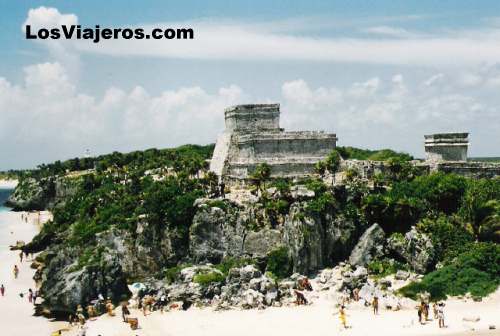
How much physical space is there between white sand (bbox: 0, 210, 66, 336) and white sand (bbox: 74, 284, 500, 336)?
3607 mm

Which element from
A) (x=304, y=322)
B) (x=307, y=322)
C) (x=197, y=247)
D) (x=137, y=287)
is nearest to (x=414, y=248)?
(x=307, y=322)

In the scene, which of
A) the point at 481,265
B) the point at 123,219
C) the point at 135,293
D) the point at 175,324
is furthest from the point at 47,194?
the point at 481,265

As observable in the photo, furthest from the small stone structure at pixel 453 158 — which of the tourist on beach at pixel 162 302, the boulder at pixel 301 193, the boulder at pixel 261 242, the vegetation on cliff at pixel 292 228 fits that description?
the tourist on beach at pixel 162 302

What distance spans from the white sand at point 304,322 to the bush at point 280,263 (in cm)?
507

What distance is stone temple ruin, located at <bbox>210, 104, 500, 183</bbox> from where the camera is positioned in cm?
4828

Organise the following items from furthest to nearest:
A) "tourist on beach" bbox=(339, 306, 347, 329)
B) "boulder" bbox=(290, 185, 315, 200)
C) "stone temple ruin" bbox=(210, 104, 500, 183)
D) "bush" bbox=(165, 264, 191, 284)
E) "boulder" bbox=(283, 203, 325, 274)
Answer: "stone temple ruin" bbox=(210, 104, 500, 183), "boulder" bbox=(290, 185, 315, 200), "bush" bbox=(165, 264, 191, 284), "boulder" bbox=(283, 203, 325, 274), "tourist on beach" bbox=(339, 306, 347, 329)

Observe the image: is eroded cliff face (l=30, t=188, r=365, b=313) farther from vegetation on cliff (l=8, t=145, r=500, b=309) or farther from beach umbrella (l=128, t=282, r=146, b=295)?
beach umbrella (l=128, t=282, r=146, b=295)

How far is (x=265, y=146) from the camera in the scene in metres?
51.5

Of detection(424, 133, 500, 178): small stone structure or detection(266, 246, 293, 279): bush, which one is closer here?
detection(266, 246, 293, 279): bush

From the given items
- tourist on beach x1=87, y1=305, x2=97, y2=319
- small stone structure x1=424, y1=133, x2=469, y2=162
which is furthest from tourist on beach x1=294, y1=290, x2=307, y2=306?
small stone structure x1=424, y1=133, x2=469, y2=162

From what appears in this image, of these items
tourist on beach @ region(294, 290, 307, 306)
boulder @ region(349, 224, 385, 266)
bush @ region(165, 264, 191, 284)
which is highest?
boulder @ region(349, 224, 385, 266)

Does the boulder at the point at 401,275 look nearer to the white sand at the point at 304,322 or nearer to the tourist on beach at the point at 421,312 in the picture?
the white sand at the point at 304,322

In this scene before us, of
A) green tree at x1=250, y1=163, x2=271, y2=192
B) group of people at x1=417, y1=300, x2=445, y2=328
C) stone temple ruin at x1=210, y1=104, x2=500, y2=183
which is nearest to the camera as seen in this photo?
group of people at x1=417, y1=300, x2=445, y2=328

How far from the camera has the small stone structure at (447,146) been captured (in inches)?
1905
